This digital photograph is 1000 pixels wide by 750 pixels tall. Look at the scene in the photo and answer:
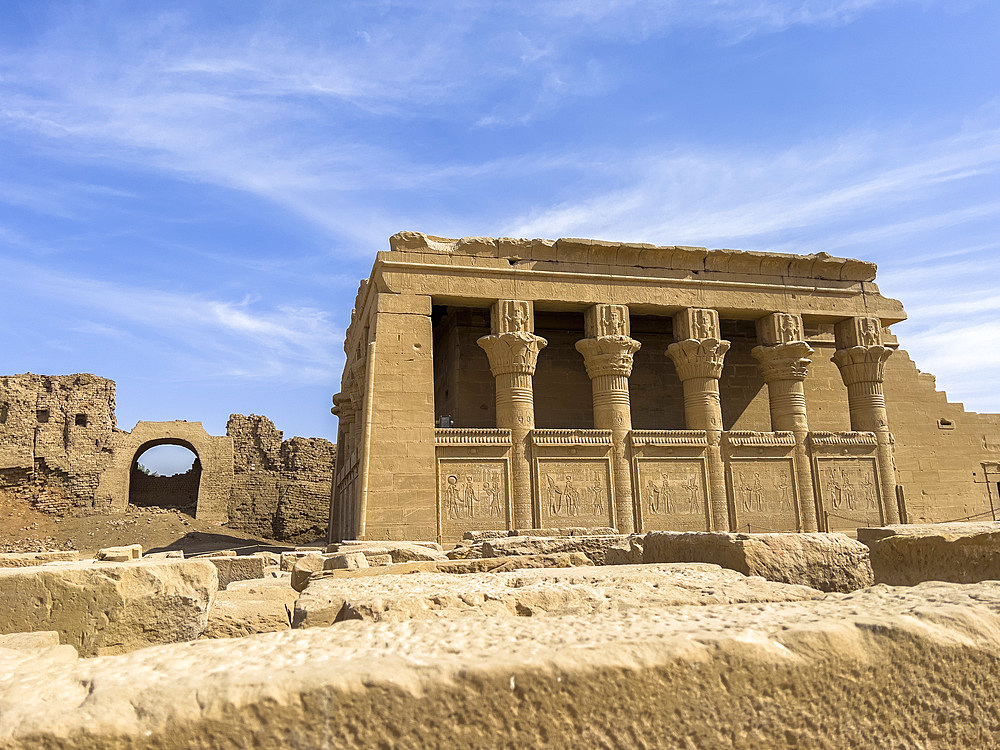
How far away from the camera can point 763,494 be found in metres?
15.9

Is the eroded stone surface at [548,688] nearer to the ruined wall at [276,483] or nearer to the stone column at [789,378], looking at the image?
the stone column at [789,378]

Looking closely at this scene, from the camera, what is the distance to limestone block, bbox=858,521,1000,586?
3.89 m

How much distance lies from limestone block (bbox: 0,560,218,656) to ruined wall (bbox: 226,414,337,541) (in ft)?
81.8

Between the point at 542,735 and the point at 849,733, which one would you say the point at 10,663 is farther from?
the point at 849,733

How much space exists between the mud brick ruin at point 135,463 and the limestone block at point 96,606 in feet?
81.8

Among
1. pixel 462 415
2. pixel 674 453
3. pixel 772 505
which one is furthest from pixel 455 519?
pixel 772 505

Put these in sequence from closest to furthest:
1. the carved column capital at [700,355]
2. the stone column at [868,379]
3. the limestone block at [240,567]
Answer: the limestone block at [240,567] < the carved column capital at [700,355] < the stone column at [868,379]

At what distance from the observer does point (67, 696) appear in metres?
1.64

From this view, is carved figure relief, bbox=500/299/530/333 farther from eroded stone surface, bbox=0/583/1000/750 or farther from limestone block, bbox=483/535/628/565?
eroded stone surface, bbox=0/583/1000/750

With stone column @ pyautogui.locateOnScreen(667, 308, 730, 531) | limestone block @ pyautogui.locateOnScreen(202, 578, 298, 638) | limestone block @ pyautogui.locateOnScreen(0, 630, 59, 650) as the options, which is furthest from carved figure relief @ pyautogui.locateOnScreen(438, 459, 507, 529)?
limestone block @ pyautogui.locateOnScreen(0, 630, 59, 650)

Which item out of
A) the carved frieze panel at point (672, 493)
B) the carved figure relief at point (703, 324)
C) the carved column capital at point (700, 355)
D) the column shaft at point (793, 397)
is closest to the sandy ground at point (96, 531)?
the carved frieze panel at point (672, 493)

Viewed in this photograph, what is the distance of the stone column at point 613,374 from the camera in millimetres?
15125

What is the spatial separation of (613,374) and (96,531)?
18387 millimetres

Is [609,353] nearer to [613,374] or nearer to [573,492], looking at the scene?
[613,374]
